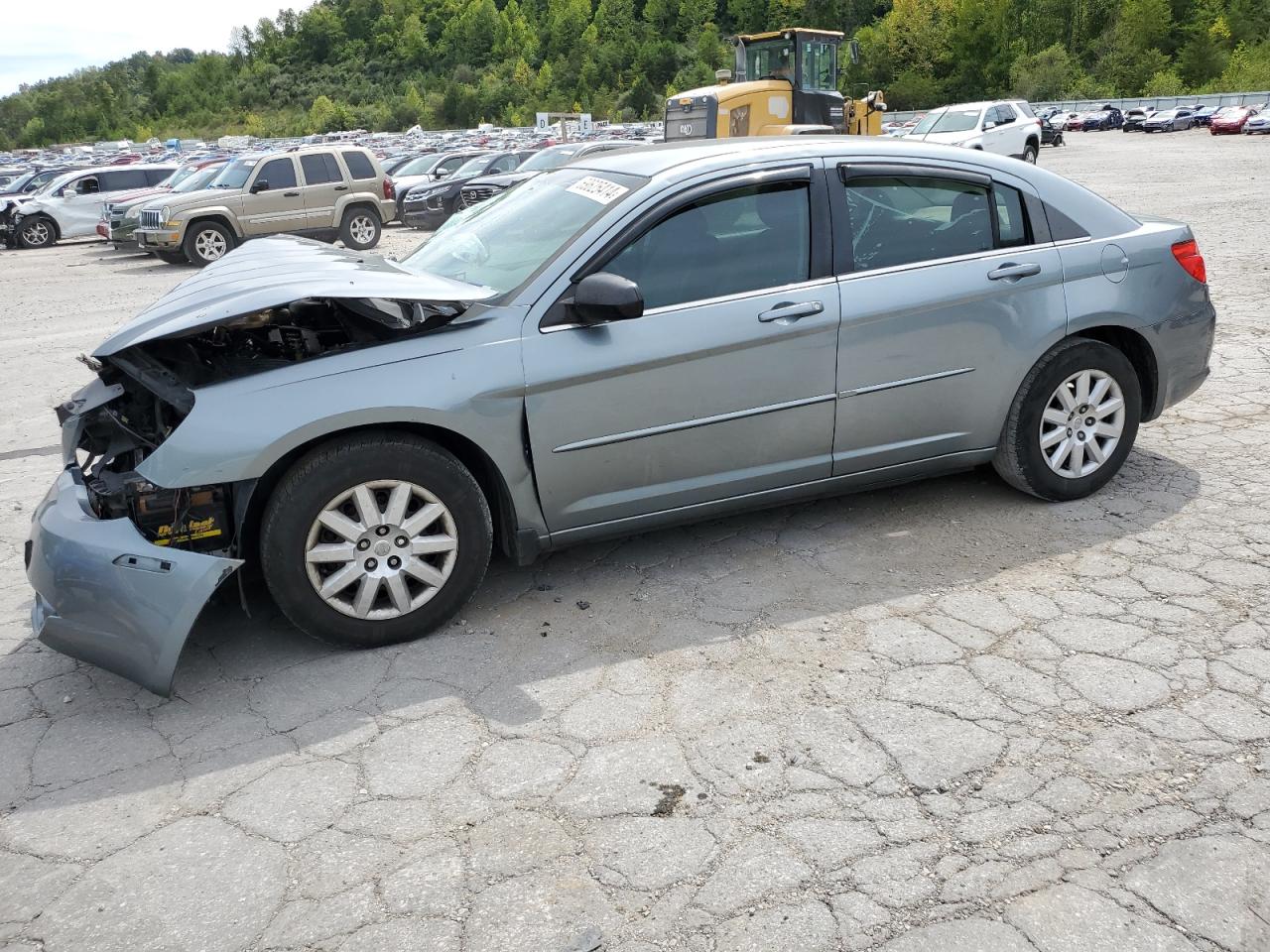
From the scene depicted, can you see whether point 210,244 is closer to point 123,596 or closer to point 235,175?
point 235,175

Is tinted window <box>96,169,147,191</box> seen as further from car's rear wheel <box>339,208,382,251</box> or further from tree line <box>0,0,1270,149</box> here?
tree line <box>0,0,1270,149</box>

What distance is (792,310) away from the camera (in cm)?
410

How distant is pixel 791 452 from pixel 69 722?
2.74m

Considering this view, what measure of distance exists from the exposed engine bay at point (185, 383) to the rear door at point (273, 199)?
14.1m

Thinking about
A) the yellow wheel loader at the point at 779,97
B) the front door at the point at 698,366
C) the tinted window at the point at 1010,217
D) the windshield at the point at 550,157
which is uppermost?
the yellow wheel loader at the point at 779,97

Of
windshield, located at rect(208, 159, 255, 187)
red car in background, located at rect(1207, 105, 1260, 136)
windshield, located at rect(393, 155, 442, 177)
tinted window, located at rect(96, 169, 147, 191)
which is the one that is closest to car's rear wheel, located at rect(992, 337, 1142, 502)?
windshield, located at rect(208, 159, 255, 187)

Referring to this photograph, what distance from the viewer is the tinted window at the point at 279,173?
1741 centimetres

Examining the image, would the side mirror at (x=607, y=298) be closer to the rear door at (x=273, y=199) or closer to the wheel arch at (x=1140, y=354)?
the wheel arch at (x=1140, y=354)

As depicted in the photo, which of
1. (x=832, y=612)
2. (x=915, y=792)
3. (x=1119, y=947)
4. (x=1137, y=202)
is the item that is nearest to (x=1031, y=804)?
(x=915, y=792)

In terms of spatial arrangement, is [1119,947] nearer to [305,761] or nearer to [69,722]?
[305,761]

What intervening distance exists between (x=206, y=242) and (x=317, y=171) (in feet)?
7.04

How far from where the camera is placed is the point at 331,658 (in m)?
3.76

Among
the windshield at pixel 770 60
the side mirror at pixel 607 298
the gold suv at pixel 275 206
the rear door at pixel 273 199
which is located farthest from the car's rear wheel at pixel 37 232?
the side mirror at pixel 607 298

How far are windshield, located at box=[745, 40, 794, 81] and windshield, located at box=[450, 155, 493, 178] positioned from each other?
18.4ft
